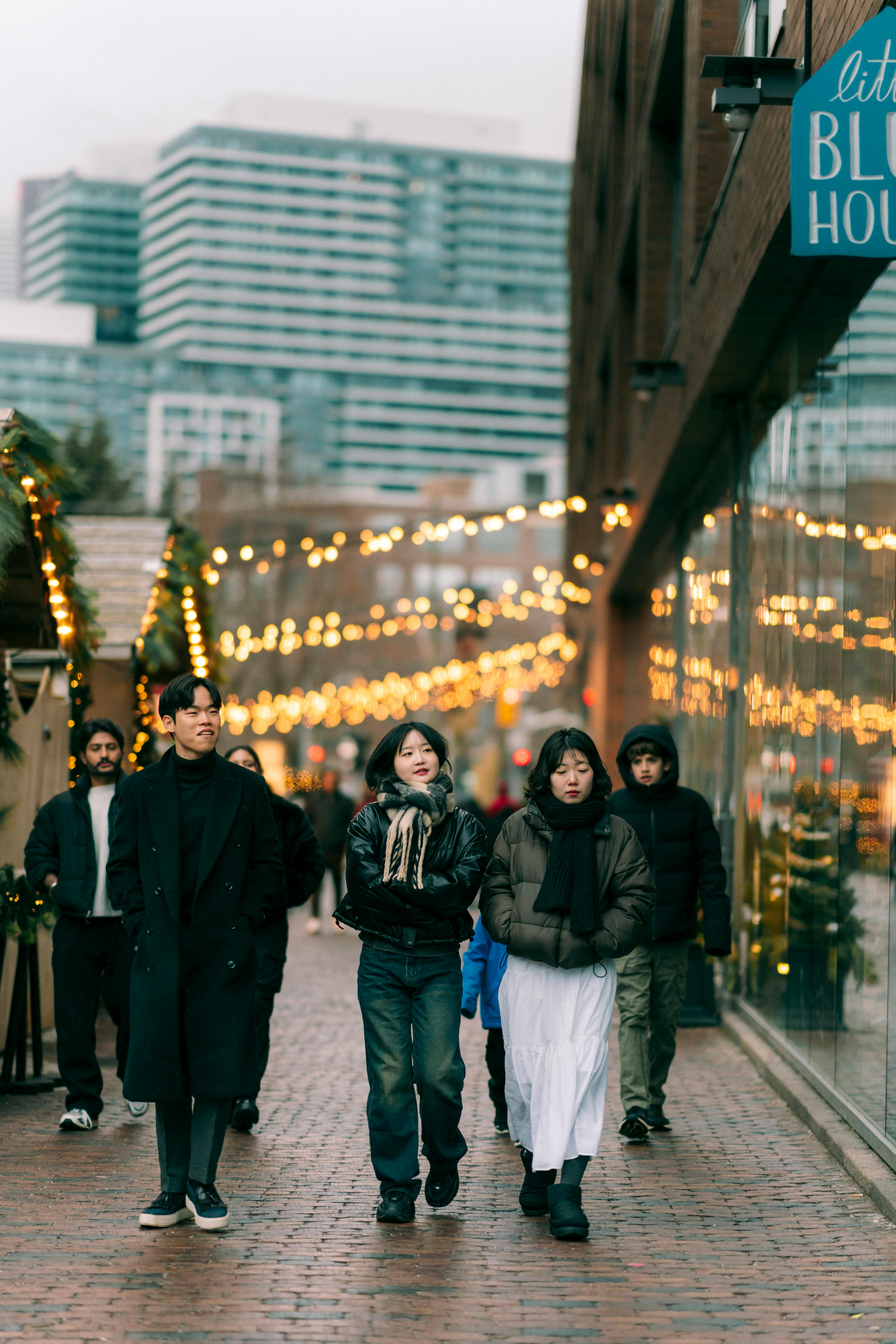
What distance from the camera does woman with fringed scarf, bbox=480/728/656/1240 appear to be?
6.12 meters

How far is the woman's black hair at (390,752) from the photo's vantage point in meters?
6.36

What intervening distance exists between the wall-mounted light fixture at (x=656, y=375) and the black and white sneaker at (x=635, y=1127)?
7.34m

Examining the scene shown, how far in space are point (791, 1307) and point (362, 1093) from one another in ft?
13.6

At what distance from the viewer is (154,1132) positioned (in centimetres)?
802

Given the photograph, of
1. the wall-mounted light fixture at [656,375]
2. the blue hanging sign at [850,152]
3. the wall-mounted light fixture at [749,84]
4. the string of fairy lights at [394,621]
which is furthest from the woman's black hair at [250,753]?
the string of fairy lights at [394,621]

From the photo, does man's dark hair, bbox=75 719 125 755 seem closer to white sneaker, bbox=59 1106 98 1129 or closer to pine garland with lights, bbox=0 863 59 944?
pine garland with lights, bbox=0 863 59 944

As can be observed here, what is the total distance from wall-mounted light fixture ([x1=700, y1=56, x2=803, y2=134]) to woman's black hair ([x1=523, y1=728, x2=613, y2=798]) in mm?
3608

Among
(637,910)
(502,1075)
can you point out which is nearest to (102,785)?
(502,1075)

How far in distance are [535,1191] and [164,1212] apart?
1383mm

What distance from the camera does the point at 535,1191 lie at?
6.36 metres

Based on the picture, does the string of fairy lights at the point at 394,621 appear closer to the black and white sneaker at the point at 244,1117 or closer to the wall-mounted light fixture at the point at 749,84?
the black and white sneaker at the point at 244,1117

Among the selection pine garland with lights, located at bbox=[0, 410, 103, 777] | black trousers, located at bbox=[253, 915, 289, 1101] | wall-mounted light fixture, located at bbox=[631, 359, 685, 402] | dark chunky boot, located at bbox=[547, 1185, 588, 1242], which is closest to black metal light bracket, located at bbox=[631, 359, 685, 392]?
wall-mounted light fixture, located at bbox=[631, 359, 685, 402]

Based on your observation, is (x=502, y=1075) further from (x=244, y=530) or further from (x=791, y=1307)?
(x=244, y=530)

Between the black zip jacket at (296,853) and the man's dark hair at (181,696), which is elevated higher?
the man's dark hair at (181,696)
